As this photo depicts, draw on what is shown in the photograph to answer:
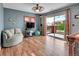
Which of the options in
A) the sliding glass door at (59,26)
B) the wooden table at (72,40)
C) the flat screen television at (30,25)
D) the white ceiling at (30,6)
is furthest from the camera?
the flat screen television at (30,25)

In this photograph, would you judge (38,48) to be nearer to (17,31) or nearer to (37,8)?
(17,31)

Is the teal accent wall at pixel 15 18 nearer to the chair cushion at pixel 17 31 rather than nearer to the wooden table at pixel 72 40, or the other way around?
the chair cushion at pixel 17 31

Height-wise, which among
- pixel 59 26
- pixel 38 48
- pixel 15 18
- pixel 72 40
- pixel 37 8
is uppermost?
pixel 37 8

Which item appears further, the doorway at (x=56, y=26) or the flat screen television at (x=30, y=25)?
the flat screen television at (x=30, y=25)

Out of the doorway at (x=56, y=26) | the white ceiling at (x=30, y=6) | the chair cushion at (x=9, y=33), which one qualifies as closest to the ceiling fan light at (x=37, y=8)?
the white ceiling at (x=30, y=6)

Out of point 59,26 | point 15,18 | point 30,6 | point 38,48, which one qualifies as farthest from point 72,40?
point 15,18

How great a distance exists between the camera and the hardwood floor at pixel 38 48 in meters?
2.45

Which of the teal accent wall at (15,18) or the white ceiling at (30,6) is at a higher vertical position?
the white ceiling at (30,6)

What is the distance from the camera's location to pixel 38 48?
8.39 ft

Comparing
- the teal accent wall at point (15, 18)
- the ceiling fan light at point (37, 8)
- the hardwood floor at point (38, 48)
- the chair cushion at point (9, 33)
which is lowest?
the hardwood floor at point (38, 48)

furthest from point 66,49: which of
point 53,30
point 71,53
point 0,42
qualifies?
point 0,42

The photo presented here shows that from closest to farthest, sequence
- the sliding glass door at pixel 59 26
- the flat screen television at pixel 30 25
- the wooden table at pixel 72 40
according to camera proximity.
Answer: the wooden table at pixel 72 40
the sliding glass door at pixel 59 26
the flat screen television at pixel 30 25

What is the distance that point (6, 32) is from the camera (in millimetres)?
2447

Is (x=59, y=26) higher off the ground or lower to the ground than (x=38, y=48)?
higher
